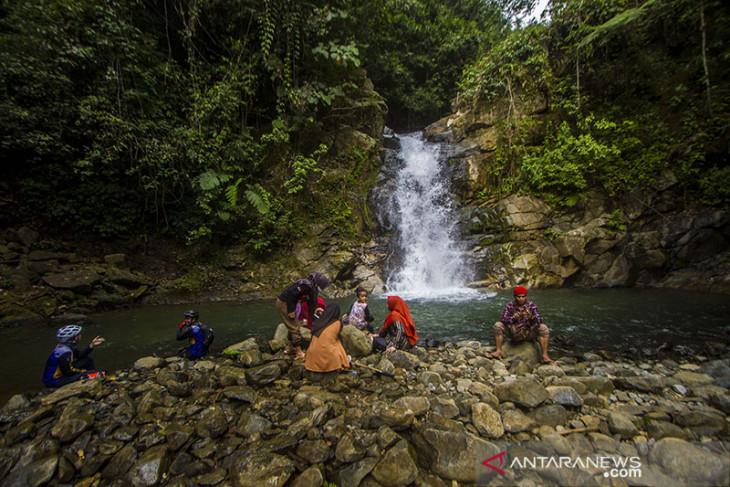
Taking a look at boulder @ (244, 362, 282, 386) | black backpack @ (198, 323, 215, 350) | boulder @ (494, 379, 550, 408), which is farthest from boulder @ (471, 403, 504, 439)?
black backpack @ (198, 323, 215, 350)

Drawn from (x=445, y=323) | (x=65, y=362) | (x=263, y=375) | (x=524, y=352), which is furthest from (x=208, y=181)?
(x=524, y=352)

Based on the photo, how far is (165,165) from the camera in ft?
29.6

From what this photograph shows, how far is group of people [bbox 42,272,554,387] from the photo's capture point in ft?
11.6

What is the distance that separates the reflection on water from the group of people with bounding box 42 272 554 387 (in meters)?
0.78

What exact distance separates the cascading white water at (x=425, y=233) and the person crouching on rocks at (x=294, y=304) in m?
5.73

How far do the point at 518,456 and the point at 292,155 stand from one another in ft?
40.7

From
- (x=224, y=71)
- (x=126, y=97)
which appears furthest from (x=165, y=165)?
(x=224, y=71)

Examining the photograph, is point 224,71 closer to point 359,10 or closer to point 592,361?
point 359,10

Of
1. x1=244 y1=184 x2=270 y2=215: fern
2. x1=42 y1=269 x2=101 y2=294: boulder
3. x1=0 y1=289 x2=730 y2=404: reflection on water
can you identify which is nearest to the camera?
x1=0 y1=289 x2=730 y2=404: reflection on water

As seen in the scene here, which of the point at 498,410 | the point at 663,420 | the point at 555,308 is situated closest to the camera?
the point at 663,420

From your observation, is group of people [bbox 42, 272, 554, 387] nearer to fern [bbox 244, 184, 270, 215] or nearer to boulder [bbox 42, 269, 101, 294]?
boulder [bbox 42, 269, 101, 294]

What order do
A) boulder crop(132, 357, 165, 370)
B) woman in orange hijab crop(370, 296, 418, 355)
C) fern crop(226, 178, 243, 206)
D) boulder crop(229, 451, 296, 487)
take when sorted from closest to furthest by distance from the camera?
boulder crop(229, 451, 296, 487)
boulder crop(132, 357, 165, 370)
woman in orange hijab crop(370, 296, 418, 355)
fern crop(226, 178, 243, 206)

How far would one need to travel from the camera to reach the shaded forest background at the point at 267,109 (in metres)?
7.16

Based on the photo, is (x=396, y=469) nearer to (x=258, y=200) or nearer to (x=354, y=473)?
(x=354, y=473)
